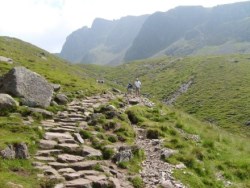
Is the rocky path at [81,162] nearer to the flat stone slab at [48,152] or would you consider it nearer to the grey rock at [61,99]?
the flat stone slab at [48,152]

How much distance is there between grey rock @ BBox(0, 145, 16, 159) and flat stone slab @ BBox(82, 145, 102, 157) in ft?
14.5

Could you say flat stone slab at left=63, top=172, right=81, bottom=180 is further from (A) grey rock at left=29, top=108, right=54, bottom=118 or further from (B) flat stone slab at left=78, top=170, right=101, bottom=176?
(A) grey rock at left=29, top=108, right=54, bottom=118

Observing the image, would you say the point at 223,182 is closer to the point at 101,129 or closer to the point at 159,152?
the point at 159,152

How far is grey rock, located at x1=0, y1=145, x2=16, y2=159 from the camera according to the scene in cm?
2152

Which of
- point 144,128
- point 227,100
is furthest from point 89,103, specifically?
point 227,100

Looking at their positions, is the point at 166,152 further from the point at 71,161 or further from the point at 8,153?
the point at 8,153

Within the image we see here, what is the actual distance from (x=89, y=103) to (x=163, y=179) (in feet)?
58.5

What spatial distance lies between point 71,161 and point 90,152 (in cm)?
190

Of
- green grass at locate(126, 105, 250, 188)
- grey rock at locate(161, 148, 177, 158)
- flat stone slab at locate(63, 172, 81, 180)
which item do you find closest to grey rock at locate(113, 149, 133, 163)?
grey rock at locate(161, 148, 177, 158)

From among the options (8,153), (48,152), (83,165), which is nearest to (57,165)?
(83,165)

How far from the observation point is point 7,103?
30797 millimetres

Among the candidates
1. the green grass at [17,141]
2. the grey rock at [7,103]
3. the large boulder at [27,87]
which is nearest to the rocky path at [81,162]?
the green grass at [17,141]

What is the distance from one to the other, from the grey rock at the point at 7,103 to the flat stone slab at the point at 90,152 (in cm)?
798

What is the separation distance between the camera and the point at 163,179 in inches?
941
